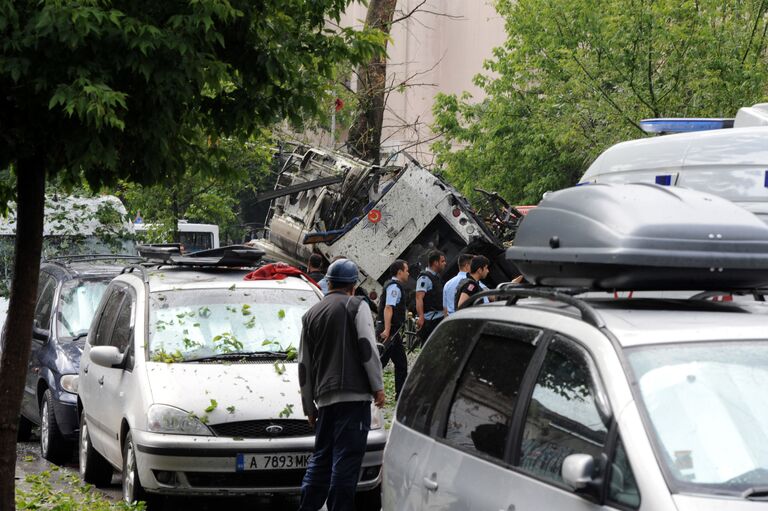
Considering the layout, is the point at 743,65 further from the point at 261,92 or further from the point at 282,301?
the point at 261,92

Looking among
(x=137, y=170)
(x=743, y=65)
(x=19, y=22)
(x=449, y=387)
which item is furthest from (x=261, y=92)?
(x=743, y=65)

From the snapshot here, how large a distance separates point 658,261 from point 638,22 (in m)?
12.1

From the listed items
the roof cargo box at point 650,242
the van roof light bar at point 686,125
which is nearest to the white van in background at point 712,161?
the van roof light bar at point 686,125

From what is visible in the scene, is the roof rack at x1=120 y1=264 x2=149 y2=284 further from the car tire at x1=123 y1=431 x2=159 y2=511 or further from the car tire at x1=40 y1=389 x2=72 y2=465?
the car tire at x1=40 y1=389 x2=72 y2=465

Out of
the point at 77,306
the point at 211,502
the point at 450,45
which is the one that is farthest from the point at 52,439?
the point at 450,45

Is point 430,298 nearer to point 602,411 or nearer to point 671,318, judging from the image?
point 671,318

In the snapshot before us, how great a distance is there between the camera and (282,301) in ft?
30.2

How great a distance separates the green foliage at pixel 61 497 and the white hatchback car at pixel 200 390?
23 cm

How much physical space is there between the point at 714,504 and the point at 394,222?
566 inches

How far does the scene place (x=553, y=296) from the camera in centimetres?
446

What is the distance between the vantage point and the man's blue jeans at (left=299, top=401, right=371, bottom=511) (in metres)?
7.23

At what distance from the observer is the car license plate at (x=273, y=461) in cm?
775

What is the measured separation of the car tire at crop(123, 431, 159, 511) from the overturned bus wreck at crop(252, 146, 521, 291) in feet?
31.1

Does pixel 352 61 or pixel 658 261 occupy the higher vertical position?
pixel 352 61
